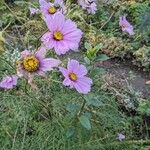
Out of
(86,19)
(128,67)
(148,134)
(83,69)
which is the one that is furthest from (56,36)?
(86,19)

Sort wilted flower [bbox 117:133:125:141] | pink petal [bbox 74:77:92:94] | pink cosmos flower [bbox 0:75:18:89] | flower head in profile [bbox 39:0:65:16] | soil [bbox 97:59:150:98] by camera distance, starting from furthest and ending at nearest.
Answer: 1. soil [bbox 97:59:150:98]
2. wilted flower [bbox 117:133:125:141]
3. pink cosmos flower [bbox 0:75:18:89]
4. flower head in profile [bbox 39:0:65:16]
5. pink petal [bbox 74:77:92:94]

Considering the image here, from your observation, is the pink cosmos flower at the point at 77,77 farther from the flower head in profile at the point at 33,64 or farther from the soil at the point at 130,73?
the soil at the point at 130,73

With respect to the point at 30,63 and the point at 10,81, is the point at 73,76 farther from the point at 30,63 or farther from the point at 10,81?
the point at 10,81

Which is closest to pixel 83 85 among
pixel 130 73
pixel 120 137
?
pixel 120 137

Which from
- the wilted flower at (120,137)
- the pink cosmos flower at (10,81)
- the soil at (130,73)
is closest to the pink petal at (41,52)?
the pink cosmos flower at (10,81)

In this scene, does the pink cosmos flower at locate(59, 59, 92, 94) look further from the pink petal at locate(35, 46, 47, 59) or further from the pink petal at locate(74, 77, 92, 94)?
the pink petal at locate(35, 46, 47, 59)

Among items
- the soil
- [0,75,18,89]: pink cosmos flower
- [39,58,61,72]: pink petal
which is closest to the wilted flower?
the soil

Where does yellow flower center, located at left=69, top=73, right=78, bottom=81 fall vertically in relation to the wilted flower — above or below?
above
